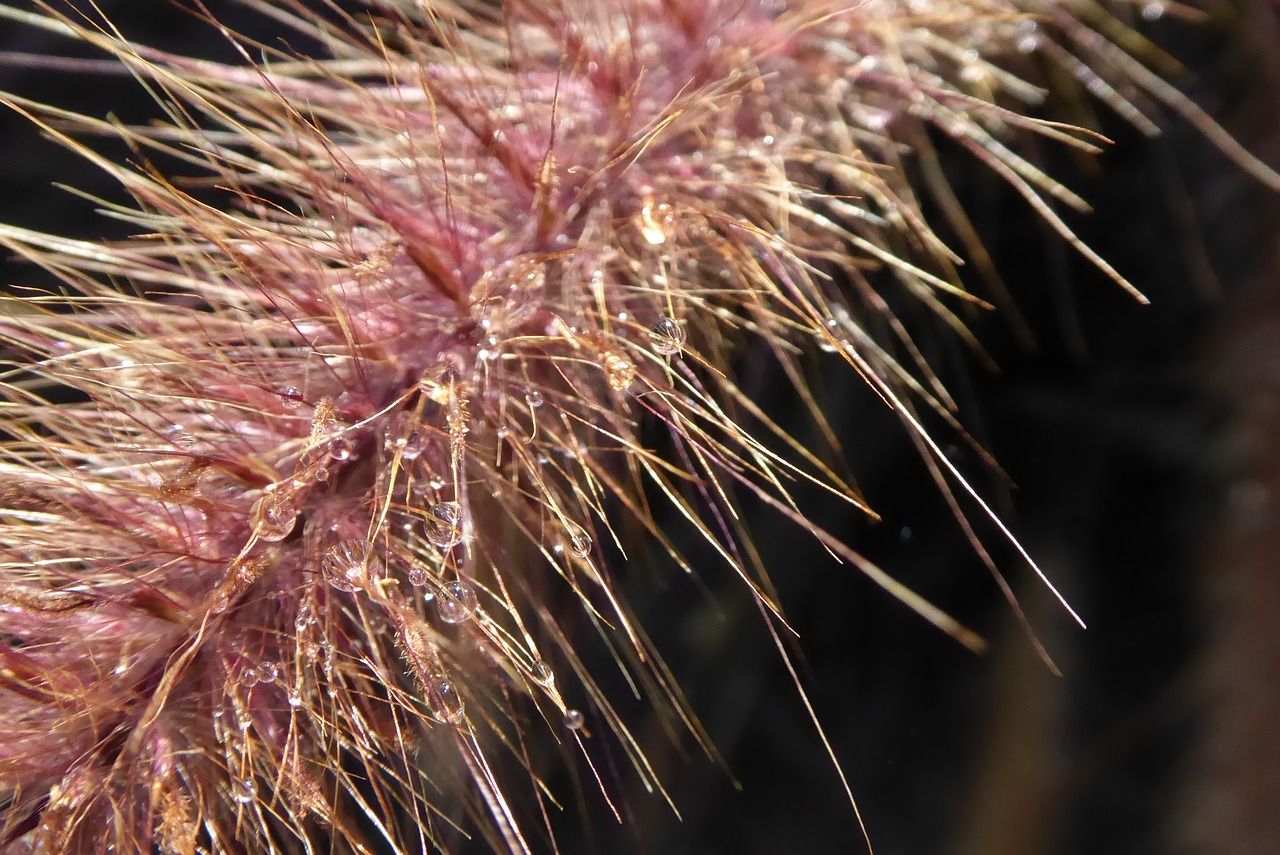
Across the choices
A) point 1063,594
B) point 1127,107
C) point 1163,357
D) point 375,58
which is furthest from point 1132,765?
point 375,58

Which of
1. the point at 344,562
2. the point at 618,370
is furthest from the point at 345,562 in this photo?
the point at 618,370

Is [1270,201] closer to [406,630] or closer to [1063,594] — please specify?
[1063,594]

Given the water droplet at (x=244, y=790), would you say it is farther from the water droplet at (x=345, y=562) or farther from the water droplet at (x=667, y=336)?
the water droplet at (x=667, y=336)

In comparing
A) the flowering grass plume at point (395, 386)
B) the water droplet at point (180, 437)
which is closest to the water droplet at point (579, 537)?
the flowering grass plume at point (395, 386)

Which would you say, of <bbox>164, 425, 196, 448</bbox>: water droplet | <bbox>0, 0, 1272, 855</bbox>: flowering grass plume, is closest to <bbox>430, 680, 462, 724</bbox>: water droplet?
<bbox>0, 0, 1272, 855</bbox>: flowering grass plume

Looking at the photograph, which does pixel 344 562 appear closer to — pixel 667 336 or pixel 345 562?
pixel 345 562
